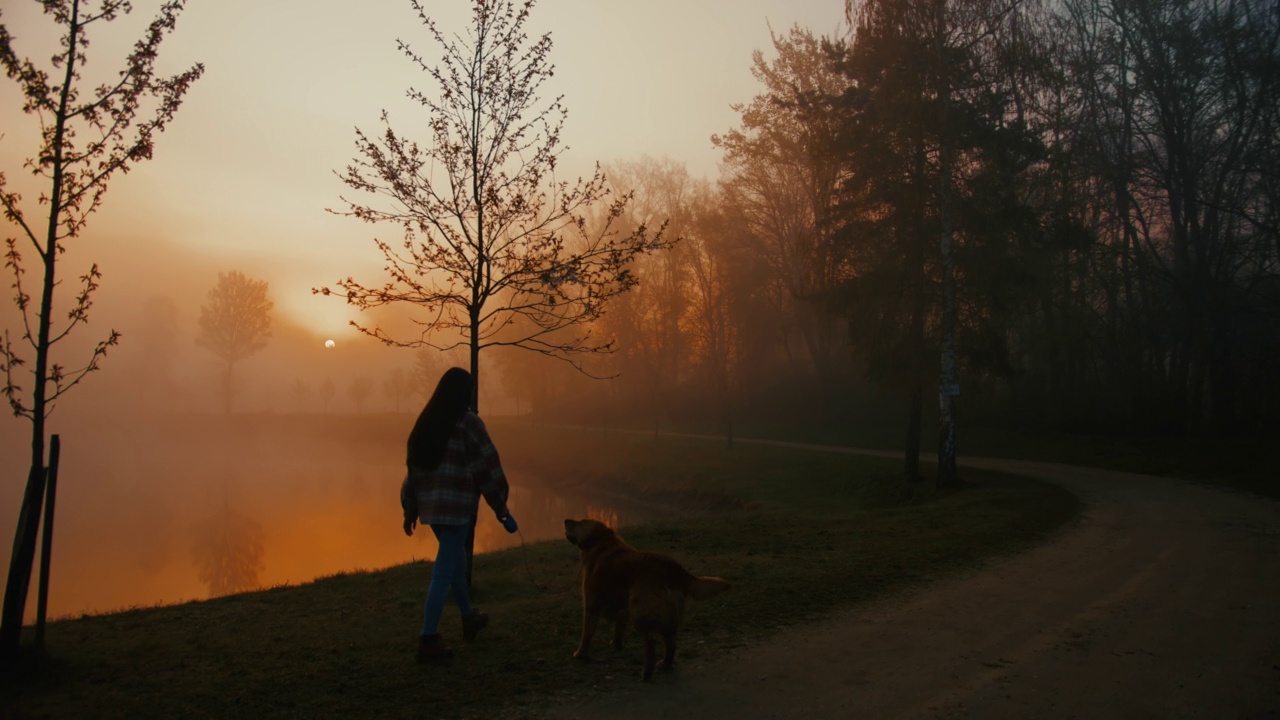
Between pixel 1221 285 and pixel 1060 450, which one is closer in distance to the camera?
pixel 1221 285

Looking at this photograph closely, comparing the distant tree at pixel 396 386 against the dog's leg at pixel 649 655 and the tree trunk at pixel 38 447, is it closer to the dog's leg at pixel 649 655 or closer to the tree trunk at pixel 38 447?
the tree trunk at pixel 38 447

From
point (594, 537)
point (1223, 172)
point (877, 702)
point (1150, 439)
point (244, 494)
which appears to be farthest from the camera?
point (244, 494)

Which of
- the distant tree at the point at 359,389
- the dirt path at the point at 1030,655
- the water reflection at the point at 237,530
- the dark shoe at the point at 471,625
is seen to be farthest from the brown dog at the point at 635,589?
the distant tree at the point at 359,389

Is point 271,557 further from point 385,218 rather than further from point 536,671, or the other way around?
point 536,671

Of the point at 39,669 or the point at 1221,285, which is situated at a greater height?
the point at 1221,285

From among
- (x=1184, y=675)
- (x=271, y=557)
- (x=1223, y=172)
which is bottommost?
(x=271, y=557)

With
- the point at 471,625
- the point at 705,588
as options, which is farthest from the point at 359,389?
the point at 705,588

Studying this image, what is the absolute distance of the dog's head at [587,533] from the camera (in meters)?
5.48

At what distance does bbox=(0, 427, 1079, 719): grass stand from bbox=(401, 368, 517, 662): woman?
0.54m

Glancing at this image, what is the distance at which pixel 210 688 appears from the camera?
16.5 feet

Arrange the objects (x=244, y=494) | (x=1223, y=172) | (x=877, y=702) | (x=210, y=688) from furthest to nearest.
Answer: (x=244, y=494) < (x=1223, y=172) < (x=210, y=688) < (x=877, y=702)

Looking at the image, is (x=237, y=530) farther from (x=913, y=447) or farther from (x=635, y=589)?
(x=635, y=589)

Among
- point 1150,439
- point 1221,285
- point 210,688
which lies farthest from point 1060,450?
point 210,688

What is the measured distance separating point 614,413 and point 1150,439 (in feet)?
112
